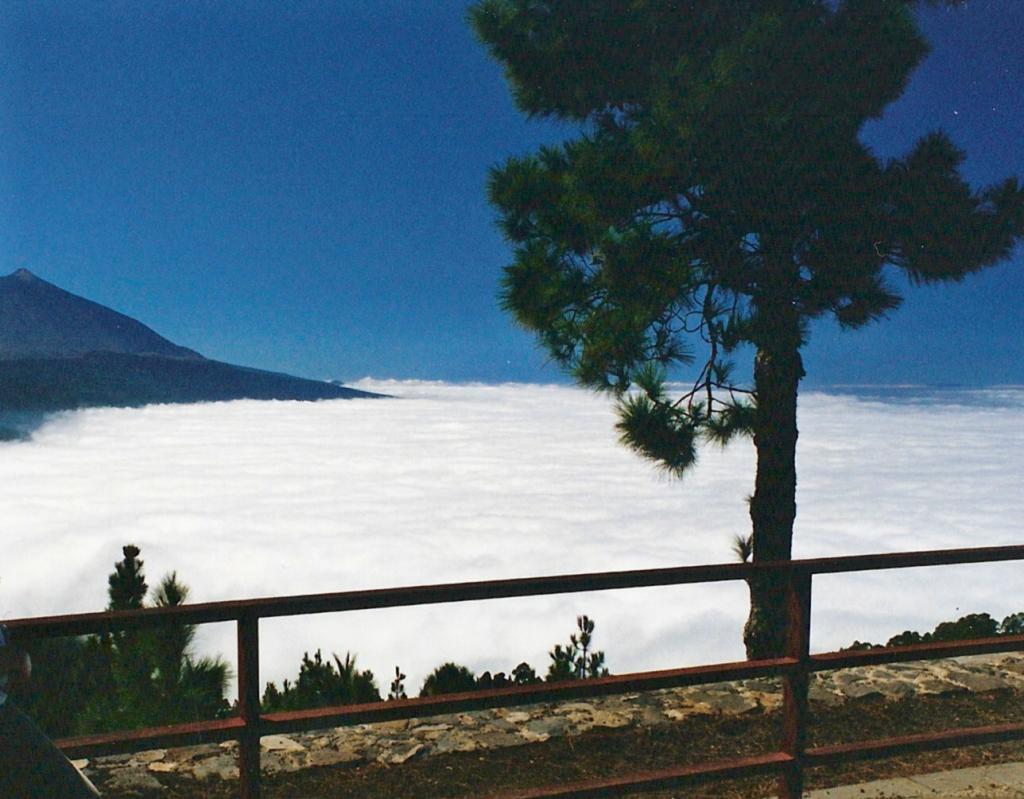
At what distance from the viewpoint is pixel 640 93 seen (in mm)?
9211

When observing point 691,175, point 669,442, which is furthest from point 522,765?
point 691,175

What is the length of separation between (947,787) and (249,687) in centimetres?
287

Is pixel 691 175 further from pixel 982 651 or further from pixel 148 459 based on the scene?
pixel 148 459

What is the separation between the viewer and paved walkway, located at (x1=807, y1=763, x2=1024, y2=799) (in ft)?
12.0

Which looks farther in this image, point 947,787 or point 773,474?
point 773,474

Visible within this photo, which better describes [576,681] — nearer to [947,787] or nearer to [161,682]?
[947,787]

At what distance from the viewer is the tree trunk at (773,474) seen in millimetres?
8727

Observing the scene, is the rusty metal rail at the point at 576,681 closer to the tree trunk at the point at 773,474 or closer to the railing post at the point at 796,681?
the railing post at the point at 796,681

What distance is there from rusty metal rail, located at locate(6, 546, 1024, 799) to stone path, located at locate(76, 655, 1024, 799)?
64 cm

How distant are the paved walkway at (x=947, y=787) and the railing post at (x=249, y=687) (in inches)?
82.6

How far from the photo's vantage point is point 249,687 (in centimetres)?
257

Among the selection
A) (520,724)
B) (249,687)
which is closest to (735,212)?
(520,724)

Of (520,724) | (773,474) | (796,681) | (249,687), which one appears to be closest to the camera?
(249,687)

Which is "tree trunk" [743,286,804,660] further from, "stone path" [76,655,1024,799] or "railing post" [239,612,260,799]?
"railing post" [239,612,260,799]
